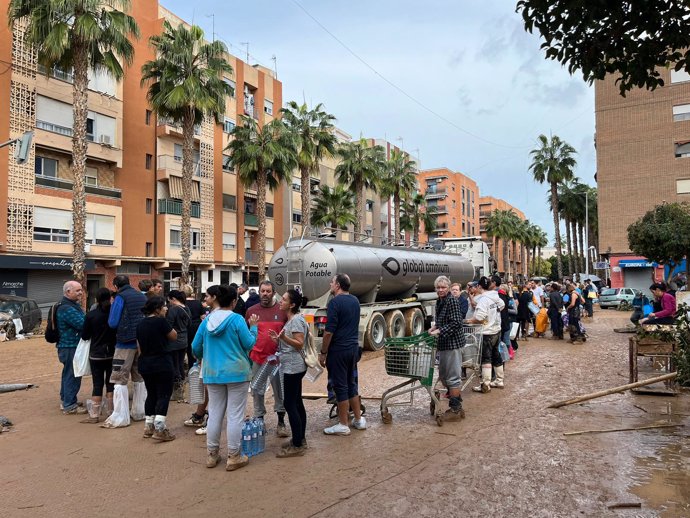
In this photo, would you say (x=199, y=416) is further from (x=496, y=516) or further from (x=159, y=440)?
(x=496, y=516)

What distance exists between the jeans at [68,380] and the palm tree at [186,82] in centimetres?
1783

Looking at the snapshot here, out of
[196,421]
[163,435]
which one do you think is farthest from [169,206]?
[163,435]

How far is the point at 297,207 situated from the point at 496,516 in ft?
133

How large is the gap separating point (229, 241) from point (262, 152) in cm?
854

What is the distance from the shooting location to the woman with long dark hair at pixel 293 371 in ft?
17.6

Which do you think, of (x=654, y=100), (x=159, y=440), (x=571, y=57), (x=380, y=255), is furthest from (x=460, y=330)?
(x=654, y=100)

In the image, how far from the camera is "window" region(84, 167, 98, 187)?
27327 millimetres

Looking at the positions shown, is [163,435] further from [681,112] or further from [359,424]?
[681,112]

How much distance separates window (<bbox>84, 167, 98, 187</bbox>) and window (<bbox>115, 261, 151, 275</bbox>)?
4.64 meters

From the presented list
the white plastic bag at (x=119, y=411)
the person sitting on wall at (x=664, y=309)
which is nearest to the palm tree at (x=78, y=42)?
the white plastic bag at (x=119, y=411)

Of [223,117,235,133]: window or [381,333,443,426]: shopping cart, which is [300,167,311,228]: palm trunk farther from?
[381,333,443,426]: shopping cart

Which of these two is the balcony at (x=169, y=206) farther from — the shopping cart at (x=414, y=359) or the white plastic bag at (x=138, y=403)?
the shopping cart at (x=414, y=359)

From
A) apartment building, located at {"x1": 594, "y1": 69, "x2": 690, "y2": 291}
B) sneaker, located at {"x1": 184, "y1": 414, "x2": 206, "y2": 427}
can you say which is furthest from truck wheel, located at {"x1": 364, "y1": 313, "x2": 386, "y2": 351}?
apartment building, located at {"x1": 594, "y1": 69, "x2": 690, "y2": 291}

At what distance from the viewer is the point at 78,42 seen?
2017 cm
